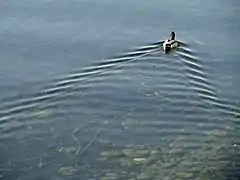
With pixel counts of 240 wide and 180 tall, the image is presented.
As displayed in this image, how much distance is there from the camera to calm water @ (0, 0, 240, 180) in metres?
17.6

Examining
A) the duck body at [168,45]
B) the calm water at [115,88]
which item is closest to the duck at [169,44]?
the duck body at [168,45]

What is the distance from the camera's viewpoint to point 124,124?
19.0 metres

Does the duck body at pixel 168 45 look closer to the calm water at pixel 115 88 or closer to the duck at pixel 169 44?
the duck at pixel 169 44

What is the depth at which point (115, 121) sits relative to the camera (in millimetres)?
19047

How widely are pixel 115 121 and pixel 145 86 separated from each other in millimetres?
2062

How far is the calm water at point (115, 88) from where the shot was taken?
17.6 meters

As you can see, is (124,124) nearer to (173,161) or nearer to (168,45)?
(173,161)

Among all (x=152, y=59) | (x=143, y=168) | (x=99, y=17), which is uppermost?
(x=99, y=17)

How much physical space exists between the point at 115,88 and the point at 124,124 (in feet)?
5.77

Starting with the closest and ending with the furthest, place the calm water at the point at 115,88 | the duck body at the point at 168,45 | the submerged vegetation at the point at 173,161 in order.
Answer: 1. the submerged vegetation at the point at 173,161
2. the calm water at the point at 115,88
3. the duck body at the point at 168,45

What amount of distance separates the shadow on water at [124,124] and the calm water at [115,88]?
0.10 ft

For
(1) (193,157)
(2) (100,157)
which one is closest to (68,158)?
(2) (100,157)

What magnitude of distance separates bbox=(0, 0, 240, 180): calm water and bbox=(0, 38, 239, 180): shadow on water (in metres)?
0.03

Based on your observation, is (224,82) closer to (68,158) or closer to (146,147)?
(146,147)
